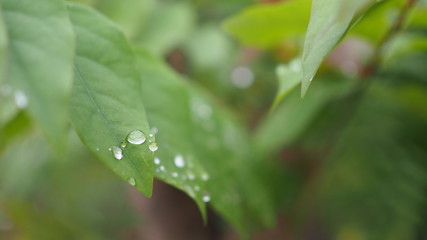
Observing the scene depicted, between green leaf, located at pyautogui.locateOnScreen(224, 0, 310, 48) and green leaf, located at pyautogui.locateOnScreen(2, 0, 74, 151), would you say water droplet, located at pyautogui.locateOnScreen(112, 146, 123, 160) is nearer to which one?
green leaf, located at pyautogui.locateOnScreen(2, 0, 74, 151)

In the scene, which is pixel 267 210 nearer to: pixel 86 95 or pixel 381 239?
pixel 381 239

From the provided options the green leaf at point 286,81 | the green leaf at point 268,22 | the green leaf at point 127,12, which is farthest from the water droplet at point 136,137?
the green leaf at point 127,12

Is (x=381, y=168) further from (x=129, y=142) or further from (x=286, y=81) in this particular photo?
(x=129, y=142)

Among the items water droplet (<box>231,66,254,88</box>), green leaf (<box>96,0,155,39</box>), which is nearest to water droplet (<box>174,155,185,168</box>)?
green leaf (<box>96,0,155,39</box>)

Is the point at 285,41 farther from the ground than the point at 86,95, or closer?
closer

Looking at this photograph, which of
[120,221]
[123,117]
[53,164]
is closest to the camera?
[123,117]

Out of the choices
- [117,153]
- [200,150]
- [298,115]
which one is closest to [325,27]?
[117,153]

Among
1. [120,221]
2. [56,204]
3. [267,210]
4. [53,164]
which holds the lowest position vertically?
[120,221]

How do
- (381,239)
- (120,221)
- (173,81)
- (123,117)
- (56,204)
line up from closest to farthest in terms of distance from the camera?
(123,117), (173,81), (381,239), (56,204), (120,221)

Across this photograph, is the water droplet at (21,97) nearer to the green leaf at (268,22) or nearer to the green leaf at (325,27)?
the green leaf at (325,27)

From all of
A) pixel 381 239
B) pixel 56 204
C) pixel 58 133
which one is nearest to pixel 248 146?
pixel 381 239
